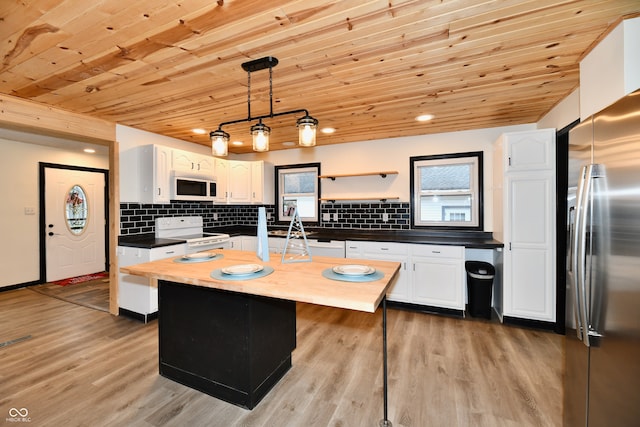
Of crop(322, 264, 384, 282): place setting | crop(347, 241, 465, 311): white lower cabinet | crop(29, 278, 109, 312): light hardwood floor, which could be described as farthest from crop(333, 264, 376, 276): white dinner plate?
crop(29, 278, 109, 312): light hardwood floor

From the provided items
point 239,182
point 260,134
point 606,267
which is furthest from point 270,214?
point 606,267

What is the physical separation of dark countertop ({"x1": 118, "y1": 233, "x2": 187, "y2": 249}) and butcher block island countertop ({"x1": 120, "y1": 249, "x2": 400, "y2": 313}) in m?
1.30

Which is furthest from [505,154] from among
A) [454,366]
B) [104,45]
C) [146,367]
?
[146,367]

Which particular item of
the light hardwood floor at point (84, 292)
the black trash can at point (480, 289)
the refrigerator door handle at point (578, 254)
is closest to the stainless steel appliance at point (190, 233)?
the light hardwood floor at point (84, 292)

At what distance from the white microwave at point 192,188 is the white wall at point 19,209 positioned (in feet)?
9.65

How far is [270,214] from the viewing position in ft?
15.9

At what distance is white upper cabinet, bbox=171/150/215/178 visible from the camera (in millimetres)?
3559

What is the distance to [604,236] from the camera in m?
1.09

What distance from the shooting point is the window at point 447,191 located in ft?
11.9

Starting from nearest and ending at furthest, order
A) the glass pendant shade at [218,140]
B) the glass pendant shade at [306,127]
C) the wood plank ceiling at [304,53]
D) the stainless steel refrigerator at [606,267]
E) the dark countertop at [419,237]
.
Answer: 1. the stainless steel refrigerator at [606,267]
2. the wood plank ceiling at [304,53]
3. the glass pendant shade at [306,127]
4. the glass pendant shade at [218,140]
5. the dark countertop at [419,237]

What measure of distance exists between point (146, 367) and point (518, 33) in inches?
138

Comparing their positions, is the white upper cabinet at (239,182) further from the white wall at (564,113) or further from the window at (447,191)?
the white wall at (564,113)

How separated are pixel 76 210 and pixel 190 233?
2.67 metres

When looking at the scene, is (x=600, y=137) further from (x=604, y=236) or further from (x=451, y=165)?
(x=451, y=165)
